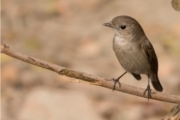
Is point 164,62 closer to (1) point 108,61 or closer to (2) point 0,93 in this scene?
(1) point 108,61

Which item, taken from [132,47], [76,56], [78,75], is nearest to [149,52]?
[132,47]

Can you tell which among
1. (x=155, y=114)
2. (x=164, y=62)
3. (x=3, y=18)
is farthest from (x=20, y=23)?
(x=155, y=114)

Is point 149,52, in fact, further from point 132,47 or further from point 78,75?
point 78,75

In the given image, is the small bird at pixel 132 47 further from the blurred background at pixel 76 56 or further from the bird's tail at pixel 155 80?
the blurred background at pixel 76 56

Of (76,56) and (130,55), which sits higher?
(130,55)

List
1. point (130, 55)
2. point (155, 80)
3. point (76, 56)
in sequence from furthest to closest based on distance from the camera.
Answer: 1. point (76, 56)
2. point (155, 80)
3. point (130, 55)

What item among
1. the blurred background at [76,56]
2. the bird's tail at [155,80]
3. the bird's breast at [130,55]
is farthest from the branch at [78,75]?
the blurred background at [76,56]

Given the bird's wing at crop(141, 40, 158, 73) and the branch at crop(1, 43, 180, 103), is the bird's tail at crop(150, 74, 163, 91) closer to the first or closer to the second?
the bird's wing at crop(141, 40, 158, 73)
